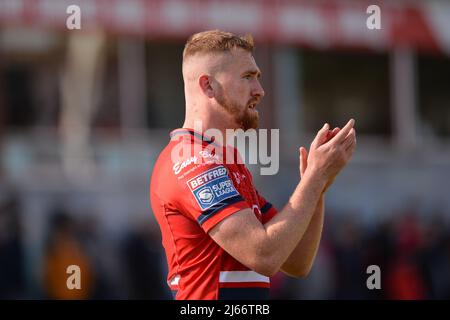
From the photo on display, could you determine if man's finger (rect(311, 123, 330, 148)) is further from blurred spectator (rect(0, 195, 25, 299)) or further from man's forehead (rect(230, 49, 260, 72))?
blurred spectator (rect(0, 195, 25, 299))

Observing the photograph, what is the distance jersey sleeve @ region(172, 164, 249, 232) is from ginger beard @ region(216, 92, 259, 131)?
29 centimetres

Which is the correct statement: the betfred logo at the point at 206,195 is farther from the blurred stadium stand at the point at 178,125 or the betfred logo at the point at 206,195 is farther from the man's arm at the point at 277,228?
the blurred stadium stand at the point at 178,125

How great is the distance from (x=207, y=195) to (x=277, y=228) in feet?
1.13

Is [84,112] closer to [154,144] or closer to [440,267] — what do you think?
[154,144]

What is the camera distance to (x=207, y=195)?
3996mm

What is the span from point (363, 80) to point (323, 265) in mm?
5785

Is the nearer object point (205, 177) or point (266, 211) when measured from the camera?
point (205, 177)

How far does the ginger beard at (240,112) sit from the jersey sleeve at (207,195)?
29 cm

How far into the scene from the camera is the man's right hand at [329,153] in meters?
4.01

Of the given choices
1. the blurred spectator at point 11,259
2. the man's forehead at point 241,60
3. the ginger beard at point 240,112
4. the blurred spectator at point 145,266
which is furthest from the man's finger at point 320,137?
the blurred spectator at point 145,266

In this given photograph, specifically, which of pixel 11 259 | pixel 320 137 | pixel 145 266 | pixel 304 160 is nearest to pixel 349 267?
pixel 145 266

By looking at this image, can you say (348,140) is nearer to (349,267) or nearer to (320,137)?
(320,137)

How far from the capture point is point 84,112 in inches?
639

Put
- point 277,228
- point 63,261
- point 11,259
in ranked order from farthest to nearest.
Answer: point 63,261 < point 11,259 < point 277,228
